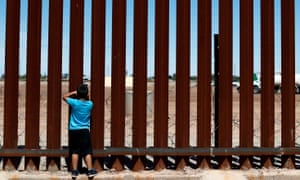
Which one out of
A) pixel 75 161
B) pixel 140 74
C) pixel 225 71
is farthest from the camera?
pixel 225 71

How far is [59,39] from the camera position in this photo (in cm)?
602

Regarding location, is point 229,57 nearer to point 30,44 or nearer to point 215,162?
point 215,162

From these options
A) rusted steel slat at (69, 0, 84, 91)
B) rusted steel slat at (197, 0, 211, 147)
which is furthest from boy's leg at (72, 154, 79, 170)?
rusted steel slat at (197, 0, 211, 147)

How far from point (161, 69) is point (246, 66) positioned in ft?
3.70

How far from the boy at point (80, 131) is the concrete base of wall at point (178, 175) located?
0.65 feet

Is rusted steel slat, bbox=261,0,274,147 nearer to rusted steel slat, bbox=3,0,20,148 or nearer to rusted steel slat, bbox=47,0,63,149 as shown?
rusted steel slat, bbox=47,0,63,149

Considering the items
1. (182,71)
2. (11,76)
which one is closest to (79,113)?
(11,76)

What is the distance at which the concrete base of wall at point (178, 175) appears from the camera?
5875mm

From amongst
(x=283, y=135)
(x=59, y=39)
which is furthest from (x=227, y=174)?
(x=59, y=39)

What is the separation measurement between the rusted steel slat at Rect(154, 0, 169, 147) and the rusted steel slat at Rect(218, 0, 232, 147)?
724 millimetres

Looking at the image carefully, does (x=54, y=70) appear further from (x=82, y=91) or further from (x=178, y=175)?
(x=178, y=175)

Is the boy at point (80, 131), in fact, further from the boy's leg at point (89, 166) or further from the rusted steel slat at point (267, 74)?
the rusted steel slat at point (267, 74)

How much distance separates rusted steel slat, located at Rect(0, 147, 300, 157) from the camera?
5.90m

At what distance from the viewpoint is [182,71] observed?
6.20m
